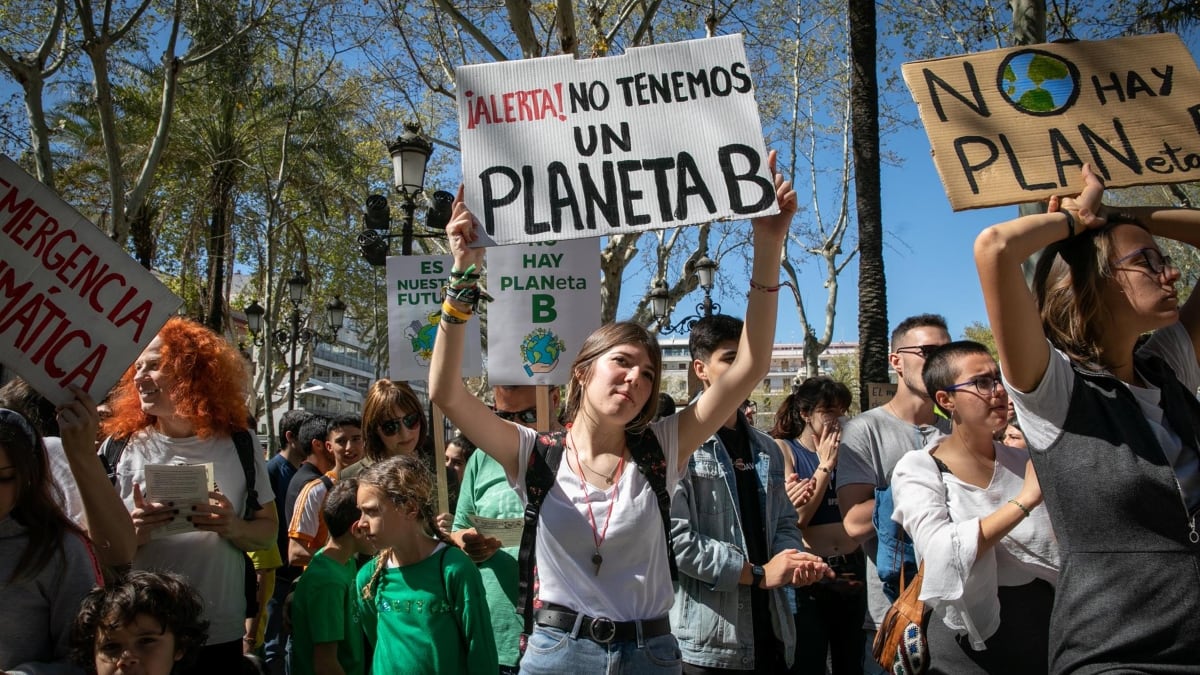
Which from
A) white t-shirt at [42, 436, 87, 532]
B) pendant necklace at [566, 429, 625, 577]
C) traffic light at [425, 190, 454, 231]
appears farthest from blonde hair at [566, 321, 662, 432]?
traffic light at [425, 190, 454, 231]

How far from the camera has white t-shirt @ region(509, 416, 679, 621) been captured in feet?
8.34

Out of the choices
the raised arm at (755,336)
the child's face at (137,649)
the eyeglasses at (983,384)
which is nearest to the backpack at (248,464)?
the child's face at (137,649)

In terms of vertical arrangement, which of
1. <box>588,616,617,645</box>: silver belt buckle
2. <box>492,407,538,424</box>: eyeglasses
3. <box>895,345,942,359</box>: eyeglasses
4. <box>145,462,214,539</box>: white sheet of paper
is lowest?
<box>588,616,617,645</box>: silver belt buckle

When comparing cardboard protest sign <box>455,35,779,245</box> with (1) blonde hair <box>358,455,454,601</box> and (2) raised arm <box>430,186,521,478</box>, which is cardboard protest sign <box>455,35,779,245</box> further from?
(1) blonde hair <box>358,455,454,601</box>

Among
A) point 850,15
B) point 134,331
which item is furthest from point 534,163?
point 850,15

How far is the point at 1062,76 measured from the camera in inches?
116

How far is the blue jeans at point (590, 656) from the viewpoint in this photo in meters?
2.45

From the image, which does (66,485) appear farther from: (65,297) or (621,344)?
(621,344)

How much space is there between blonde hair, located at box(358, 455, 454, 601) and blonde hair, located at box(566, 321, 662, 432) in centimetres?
101

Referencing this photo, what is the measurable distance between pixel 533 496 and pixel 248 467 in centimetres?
165

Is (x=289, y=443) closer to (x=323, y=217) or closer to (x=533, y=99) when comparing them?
(x=533, y=99)

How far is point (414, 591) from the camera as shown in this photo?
3.38 metres

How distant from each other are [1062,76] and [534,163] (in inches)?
69.7

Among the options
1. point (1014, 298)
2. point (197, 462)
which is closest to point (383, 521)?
point (197, 462)
